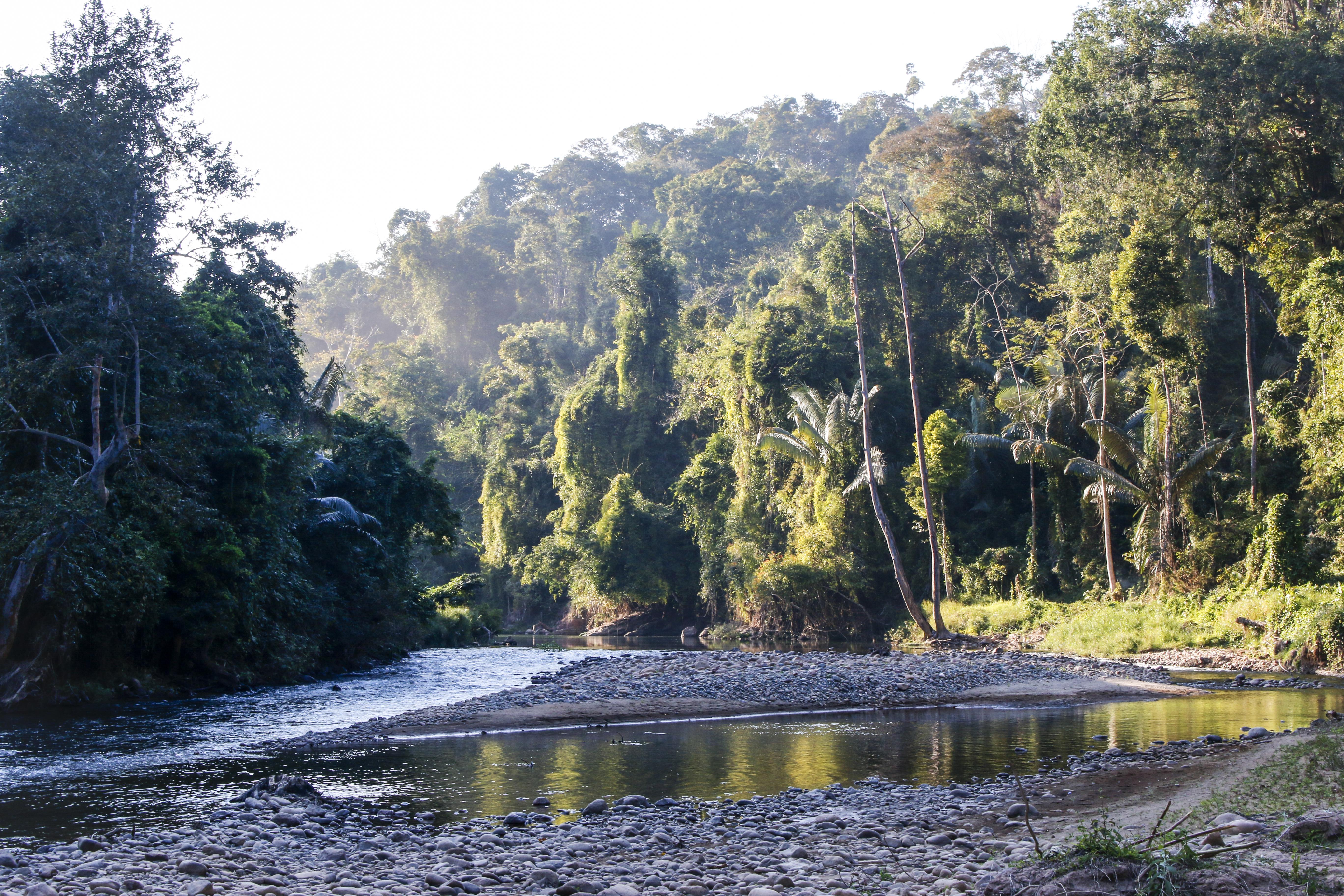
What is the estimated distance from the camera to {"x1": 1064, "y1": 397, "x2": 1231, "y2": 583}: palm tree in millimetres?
23328

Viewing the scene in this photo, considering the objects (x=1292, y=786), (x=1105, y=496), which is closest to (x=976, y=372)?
(x=1105, y=496)

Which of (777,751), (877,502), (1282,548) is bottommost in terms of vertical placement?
(777,751)

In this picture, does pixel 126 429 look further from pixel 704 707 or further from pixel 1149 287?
pixel 1149 287

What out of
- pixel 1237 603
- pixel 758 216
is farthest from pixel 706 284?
pixel 1237 603

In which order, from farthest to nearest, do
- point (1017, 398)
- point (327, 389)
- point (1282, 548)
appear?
1. point (327, 389)
2. point (1017, 398)
3. point (1282, 548)

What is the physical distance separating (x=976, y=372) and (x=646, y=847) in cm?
2917

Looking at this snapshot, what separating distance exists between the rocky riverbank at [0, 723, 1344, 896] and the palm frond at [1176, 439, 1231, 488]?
618 inches

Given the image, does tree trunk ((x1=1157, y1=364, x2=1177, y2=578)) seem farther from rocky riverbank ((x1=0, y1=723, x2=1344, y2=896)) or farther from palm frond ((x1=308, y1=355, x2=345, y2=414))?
palm frond ((x1=308, y1=355, x2=345, y2=414))

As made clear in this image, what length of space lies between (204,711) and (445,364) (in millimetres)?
60673

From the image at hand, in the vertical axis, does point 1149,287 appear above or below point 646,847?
above

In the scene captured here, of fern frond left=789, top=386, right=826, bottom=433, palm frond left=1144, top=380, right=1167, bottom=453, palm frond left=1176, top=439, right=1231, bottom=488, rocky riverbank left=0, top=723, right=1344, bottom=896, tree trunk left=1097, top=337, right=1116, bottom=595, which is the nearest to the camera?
rocky riverbank left=0, top=723, right=1344, bottom=896

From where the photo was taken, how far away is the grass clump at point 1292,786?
638cm

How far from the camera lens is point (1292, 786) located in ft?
22.7

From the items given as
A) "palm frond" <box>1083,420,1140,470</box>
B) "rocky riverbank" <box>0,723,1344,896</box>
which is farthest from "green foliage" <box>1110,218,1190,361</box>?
"rocky riverbank" <box>0,723,1344,896</box>
